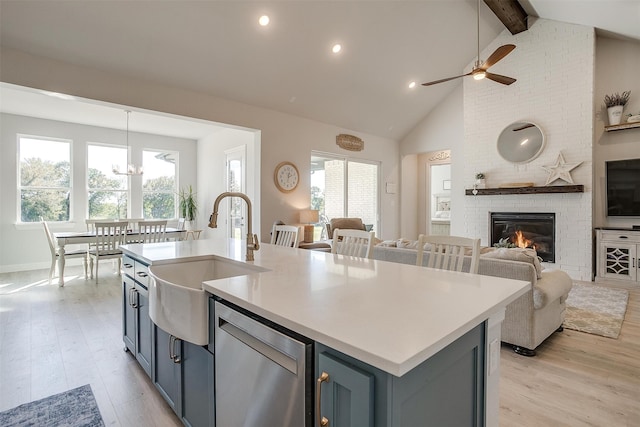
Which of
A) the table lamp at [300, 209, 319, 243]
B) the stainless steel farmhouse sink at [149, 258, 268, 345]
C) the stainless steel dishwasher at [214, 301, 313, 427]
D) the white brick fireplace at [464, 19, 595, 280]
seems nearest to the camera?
the stainless steel dishwasher at [214, 301, 313, 427]

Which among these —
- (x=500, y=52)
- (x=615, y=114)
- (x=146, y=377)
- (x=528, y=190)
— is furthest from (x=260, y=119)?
(x=615, y=114)

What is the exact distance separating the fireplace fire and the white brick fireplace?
3.8 inches

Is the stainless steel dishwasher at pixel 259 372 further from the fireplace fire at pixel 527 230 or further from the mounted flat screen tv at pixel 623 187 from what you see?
the mounted flat screen tv at pixel 623 187

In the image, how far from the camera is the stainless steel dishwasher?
92 centimetres

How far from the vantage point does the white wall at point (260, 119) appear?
3.58 metres

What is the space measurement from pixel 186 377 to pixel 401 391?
4.11 ft

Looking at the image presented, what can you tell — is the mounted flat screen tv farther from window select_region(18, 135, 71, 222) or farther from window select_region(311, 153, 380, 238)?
window select_region(18, 135, 71, 222)

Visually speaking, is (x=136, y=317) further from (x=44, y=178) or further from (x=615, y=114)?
(x=615, y=114)

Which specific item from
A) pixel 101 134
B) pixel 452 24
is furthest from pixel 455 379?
pixel 101 134

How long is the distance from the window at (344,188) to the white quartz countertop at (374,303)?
4820 millimetres

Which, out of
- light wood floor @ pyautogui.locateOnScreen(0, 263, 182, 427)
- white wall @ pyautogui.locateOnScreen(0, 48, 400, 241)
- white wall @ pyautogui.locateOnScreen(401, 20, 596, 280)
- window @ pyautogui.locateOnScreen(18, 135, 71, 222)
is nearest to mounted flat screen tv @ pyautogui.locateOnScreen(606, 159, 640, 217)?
white wall @ pyautogui.locateOnScreen(401, 20, 596, 280)

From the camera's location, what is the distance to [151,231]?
210 inches

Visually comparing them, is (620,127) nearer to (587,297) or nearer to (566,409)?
(587,297)

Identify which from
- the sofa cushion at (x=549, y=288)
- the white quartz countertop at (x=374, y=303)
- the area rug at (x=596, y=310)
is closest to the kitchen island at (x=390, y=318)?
the white quartz countertop at (x=374, y=303)
